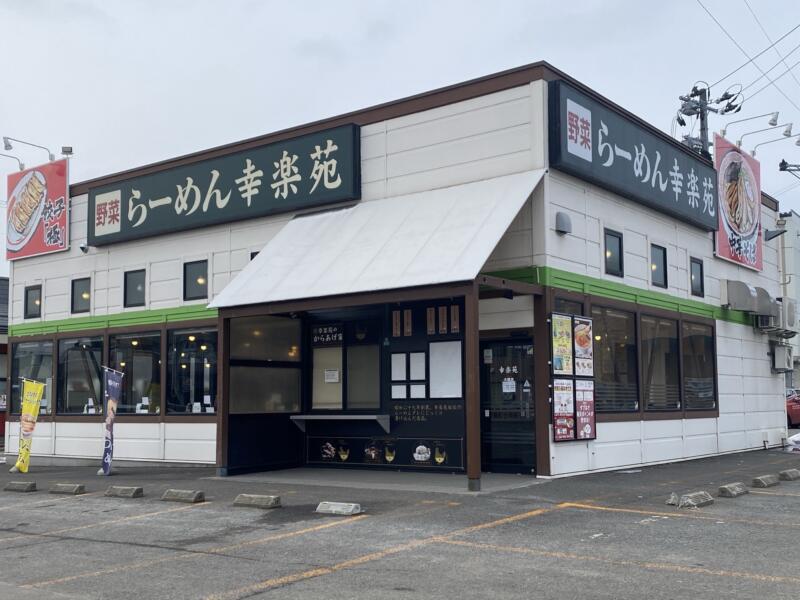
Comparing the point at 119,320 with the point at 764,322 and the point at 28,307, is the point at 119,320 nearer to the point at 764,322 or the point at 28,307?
the point at 28,307

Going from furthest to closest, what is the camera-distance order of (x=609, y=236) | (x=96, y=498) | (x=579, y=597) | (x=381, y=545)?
(x=609, y=236)
(x=96, y=498)
(x=381, y=545)
(x=579, y=597)


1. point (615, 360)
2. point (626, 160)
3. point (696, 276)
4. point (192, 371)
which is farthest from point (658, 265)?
point (192, 371)

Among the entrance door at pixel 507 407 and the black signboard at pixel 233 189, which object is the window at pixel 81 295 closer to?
the black signboard at pixel 233 189

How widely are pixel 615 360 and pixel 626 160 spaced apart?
370 centimetres

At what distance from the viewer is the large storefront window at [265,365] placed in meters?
15.9

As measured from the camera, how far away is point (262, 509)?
1138 cm

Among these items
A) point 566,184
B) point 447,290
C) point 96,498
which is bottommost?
point 96,498

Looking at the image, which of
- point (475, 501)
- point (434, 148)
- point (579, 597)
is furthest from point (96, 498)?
point (579, 597)

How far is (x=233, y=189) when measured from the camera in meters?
18.0

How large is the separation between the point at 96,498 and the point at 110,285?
817 centimetres

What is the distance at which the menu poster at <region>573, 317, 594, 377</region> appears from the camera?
14.5 m

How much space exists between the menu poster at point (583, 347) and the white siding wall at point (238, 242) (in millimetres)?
979

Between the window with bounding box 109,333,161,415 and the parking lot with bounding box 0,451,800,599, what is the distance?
576cm

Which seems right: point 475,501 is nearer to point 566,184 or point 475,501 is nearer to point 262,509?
point 262,509
